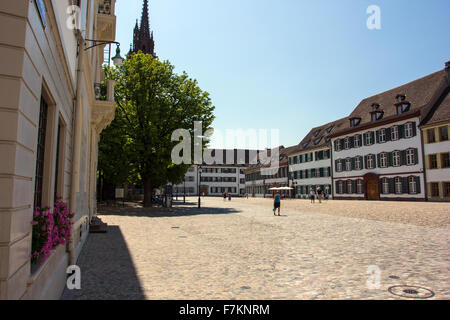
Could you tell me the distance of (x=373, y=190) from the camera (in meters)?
42.4

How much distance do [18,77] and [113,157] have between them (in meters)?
24.9

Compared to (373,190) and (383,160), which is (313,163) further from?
(383,160)

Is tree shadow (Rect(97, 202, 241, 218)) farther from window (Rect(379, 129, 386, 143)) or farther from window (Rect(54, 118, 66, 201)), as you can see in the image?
window (Rect(379, 129, 386, 143))

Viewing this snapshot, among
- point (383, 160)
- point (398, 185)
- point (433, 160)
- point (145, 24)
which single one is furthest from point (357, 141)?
point (145, 24)

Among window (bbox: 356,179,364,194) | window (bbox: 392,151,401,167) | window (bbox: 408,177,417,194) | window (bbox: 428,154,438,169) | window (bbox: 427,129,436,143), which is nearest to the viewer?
window (bbox: 428,154,438,169)

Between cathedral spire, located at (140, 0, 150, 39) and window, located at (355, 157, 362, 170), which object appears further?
cathedral spire, located at (140, 0, 150, 39)

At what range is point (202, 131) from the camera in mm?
28625

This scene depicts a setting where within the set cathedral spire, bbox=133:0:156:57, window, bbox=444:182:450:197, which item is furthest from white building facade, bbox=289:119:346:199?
cathedral spire, bbox=133:0:156:57

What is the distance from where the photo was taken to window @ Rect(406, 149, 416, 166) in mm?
37062

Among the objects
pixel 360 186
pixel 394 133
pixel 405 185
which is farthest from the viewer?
pixel 360 186

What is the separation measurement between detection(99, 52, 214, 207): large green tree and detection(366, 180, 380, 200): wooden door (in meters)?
25.0

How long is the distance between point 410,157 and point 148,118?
29807 millimetres

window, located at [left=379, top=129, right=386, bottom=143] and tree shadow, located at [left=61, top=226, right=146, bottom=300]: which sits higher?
window, located at [left=379, top=129, right=386, bottom=143]

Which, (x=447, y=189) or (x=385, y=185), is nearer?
(x=447, y=189)
